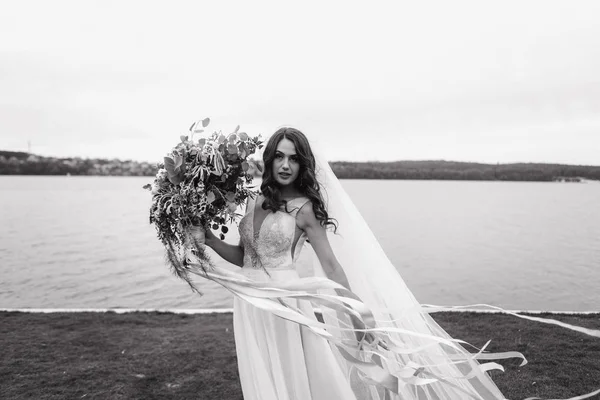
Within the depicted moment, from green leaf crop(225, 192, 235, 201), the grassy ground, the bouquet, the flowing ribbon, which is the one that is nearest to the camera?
the flowing ribbon

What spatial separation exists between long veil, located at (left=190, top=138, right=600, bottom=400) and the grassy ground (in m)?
2.21

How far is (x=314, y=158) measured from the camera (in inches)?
143

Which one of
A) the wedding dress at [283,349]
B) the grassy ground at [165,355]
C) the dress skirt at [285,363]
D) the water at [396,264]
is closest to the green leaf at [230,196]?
the wedding dress at [283,349]

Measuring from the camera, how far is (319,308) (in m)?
3.47

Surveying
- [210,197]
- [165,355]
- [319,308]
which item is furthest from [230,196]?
[165,355]

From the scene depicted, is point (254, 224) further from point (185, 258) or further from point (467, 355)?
point (467, 355)

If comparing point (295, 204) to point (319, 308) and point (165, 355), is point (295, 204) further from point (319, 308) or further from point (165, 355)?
point (165, 355)

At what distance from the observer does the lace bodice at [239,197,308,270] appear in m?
3.44

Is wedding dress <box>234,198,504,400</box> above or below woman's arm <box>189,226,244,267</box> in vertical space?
below

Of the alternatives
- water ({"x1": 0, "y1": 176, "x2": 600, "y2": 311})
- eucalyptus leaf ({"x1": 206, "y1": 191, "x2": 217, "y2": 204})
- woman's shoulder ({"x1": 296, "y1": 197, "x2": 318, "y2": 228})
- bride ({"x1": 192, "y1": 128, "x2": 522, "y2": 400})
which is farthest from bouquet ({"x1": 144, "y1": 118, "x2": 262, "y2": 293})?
water ({"x1": 0, "y1": 176, "x2": 600, "y2": 311})

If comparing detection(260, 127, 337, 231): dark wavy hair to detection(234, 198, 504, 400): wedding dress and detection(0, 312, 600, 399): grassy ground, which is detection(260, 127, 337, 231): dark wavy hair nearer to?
detection(234, 198, 504, 400): wedding dress

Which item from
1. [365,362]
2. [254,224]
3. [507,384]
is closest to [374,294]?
[365,362]

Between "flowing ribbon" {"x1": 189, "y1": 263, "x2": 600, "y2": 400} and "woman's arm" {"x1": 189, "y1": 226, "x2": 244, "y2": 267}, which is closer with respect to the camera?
"flowing ribbon" {"x1": 189, "y1": 263, "x2": 600, "y2": 400}

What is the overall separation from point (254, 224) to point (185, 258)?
55 cm
